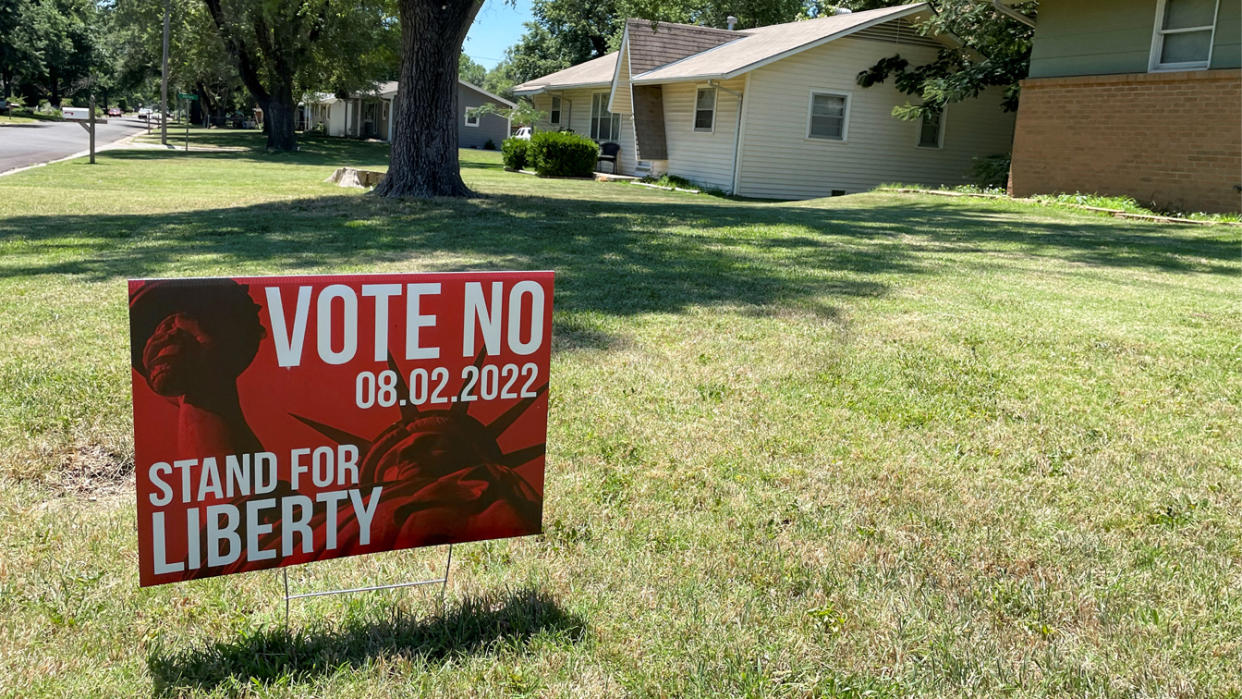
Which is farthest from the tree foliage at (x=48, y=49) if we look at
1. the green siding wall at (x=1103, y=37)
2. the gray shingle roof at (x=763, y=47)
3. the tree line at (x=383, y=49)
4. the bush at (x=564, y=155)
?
the green siding wall at (x=1103, y=37)

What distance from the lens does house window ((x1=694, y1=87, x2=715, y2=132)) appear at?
949 inches

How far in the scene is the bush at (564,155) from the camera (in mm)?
26562

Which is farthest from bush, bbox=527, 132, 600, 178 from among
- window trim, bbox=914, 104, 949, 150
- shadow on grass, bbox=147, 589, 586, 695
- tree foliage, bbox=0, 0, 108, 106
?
tree foliage, bbox=0, 0, 108, 106

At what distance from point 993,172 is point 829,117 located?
14.1ft

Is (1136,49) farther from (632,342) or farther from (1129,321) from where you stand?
(632,342)

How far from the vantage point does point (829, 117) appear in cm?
2322

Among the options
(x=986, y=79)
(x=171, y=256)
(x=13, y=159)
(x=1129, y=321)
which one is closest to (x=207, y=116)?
(x=13, y=159)

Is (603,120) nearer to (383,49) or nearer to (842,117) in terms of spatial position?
(842,117)

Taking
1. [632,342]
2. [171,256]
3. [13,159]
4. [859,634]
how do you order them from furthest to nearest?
1. [13,159]
2. [171,256]
3. [632,342]
4. [859,634]

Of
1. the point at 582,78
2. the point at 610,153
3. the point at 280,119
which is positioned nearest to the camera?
the point at 610,153

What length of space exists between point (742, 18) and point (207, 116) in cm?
4742

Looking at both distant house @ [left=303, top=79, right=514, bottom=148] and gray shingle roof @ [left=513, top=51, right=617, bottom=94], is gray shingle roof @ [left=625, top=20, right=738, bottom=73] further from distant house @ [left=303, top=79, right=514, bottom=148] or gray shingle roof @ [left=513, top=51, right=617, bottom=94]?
distant house @ [left=303, top=79, right=514, bottom=148]

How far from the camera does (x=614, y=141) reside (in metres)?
30.1

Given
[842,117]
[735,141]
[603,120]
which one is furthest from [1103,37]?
[603,120]
